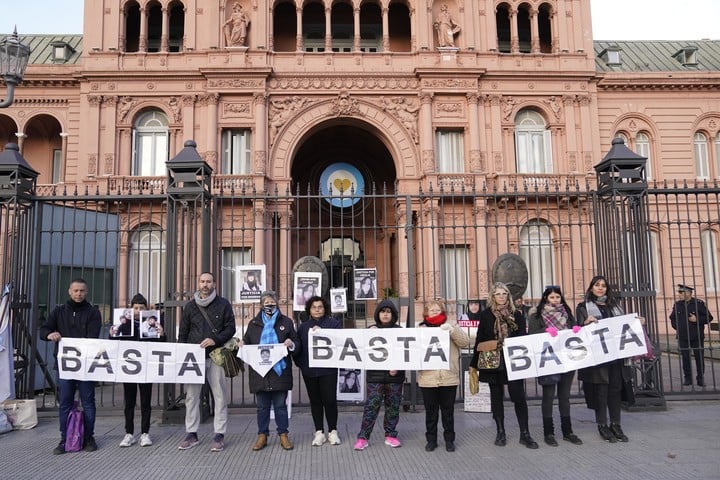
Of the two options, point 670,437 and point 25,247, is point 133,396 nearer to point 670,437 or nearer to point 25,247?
point 25,247

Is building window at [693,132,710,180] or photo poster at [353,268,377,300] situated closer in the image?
photo poster at [353,268,377,300]

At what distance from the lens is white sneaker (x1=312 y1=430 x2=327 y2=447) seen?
702 cm

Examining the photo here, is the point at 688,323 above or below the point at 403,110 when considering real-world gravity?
below

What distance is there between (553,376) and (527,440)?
87cm

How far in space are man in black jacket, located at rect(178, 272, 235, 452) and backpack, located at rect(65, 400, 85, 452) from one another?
123 cm

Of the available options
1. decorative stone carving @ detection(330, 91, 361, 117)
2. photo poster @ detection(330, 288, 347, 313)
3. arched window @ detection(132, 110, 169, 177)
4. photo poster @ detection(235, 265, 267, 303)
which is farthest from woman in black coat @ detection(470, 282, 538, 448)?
arched window @ detection(132, 110, 169, 177)

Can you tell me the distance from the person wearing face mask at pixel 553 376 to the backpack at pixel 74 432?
5840mm

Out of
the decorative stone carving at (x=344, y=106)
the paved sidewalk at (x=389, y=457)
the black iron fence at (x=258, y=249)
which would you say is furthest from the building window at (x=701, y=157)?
the paved sidewalk at (x=389, y=457)

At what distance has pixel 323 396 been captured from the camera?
7148 millimetres

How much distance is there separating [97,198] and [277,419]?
5.04 metres

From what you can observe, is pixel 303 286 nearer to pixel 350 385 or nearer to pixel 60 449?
pixel 350 385

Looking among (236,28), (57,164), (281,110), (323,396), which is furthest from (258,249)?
(323,396)

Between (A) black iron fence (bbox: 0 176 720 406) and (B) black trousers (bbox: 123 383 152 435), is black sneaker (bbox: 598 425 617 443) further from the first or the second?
(B) black trousers (bbox: 123 383 152 435)

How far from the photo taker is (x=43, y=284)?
39.3ft
